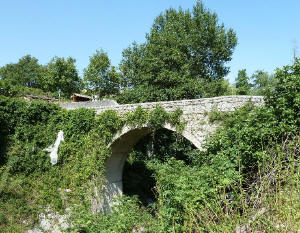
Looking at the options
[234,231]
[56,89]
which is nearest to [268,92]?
[234,231]

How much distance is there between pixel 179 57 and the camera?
14500 mm

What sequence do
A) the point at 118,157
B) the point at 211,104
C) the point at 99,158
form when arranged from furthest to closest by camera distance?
the point at 118,157 < the point at 99,158 < the point at 211,104

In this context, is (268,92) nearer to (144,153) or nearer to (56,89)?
(144,153)

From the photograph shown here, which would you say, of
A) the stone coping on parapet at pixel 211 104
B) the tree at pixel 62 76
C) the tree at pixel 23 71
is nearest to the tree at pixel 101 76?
the tree at pixel 62 76

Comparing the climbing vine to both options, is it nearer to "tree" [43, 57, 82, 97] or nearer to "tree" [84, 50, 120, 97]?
"tree" [84, 50, 120, 97]

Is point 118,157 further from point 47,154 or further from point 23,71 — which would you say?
point 23,71

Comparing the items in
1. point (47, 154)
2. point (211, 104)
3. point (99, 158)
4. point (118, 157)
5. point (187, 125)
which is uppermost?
point (211, 104)

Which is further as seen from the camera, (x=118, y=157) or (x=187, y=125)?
(x=118, y=157)

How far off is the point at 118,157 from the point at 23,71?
2654 cm

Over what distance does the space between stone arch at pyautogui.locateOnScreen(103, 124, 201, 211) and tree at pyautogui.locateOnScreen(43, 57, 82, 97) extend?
15734 mm

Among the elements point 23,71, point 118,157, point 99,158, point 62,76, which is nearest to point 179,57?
point 118,157

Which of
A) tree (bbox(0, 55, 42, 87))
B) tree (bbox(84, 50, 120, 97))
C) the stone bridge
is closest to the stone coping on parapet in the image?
the stone bridge

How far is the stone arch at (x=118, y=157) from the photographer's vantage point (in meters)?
8.58

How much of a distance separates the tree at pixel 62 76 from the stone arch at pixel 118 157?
619 inches
